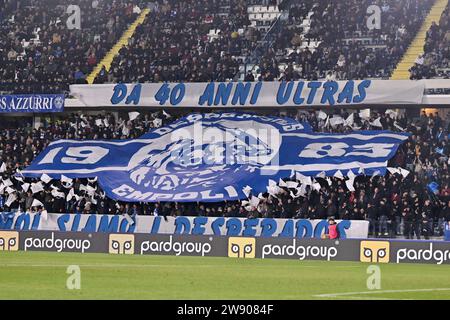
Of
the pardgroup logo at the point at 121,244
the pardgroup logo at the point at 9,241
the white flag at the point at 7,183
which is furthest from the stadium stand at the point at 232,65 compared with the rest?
the pardgroup logo at the point at 121,244

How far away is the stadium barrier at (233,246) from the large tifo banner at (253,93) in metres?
10.5

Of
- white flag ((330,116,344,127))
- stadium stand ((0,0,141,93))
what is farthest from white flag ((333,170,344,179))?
stadium stand ((0,0,141,93))

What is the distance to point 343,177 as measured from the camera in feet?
146

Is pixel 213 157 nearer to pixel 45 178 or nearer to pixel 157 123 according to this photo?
pixel 157 123

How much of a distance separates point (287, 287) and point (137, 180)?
23789 millimetres

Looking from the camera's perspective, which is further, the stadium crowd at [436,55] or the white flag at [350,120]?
the stadium crowd at [436,55]

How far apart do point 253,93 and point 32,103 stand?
10.5 m

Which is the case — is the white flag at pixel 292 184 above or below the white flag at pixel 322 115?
below

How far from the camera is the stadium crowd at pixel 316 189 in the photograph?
136 feet

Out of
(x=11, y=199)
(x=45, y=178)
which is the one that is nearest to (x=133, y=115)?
(x=45, y=178)

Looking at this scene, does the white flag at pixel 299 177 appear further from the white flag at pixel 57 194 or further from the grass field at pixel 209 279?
the white flag at pixel 57 194

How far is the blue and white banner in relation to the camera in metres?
52.4

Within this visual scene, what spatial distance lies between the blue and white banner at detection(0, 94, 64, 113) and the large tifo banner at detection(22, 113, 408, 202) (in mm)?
2169
